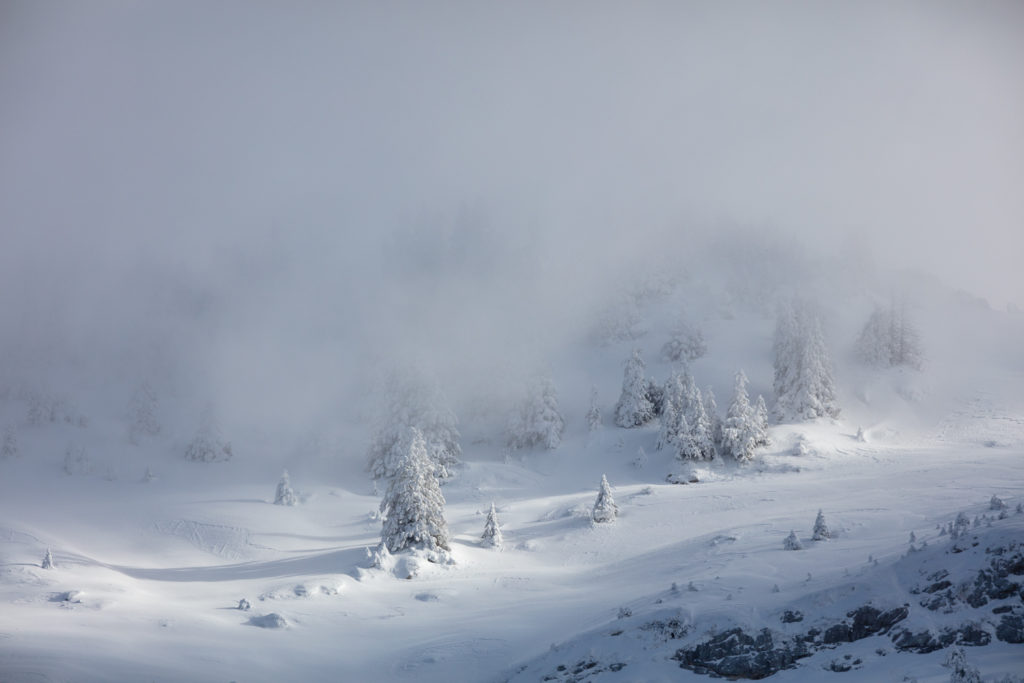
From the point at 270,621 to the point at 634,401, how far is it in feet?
149

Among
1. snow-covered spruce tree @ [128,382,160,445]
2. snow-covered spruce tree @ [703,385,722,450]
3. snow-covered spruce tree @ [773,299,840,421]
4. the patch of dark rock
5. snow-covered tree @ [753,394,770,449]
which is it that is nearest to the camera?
the patch of dark rock

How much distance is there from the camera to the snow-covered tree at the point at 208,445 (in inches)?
2522

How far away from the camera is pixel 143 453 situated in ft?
216

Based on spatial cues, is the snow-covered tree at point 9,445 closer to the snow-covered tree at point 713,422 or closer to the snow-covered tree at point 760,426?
the snow-covered tree at point 713,422

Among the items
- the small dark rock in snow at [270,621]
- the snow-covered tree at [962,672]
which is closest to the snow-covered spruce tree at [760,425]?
the small dark rock in snow at [270,621]

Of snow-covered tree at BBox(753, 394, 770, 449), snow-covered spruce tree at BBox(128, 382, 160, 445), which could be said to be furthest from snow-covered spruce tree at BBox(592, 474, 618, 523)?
snow-covered spruce tree at BBox(128, 382, 160, 445)

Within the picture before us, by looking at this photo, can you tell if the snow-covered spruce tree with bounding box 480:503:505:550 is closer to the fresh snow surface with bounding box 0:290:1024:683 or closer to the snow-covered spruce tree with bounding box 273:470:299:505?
the fresh snow surface with bounding box 0:290:1024:683

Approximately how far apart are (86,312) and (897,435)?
117344 millimetres

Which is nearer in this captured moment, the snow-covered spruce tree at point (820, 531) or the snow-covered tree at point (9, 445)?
the snow-covered spruce tree at point (820, 531)

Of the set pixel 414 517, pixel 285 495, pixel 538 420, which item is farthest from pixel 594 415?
pixel 414 517

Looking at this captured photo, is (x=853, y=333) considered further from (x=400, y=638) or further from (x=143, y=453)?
(x=143, y=453)

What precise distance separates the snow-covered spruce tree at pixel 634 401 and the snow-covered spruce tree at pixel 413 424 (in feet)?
59.4

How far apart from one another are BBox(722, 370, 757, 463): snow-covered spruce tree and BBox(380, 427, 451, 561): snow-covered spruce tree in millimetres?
27864

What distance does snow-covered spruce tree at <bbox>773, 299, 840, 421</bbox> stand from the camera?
56531 mm
